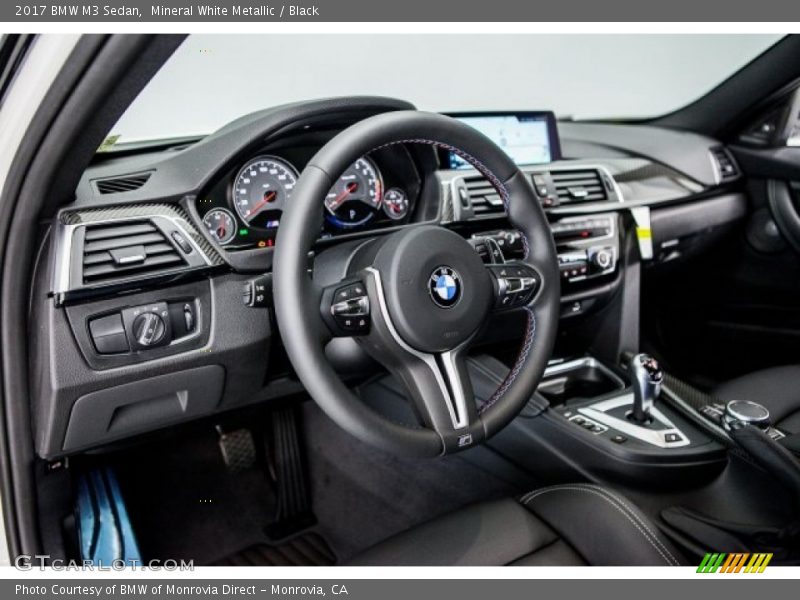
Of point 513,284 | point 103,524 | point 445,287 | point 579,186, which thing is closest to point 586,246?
point 579,186

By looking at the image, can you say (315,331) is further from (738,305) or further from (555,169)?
Answer: (738,305)

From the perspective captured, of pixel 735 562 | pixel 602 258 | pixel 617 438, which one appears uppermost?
pixel 602 258

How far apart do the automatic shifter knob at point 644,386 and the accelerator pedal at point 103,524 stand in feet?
3.83

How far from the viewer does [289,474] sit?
6.56 feet

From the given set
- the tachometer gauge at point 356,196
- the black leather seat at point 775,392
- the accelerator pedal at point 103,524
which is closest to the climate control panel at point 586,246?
the black leather seat at point 775,392

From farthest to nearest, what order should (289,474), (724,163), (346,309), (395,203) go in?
(724,163)
(289,474)
(395,203)
(346,309)

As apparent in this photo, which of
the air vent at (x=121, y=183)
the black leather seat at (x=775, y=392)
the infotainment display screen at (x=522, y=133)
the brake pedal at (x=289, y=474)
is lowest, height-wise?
the brake pedal at (x=289, y=474)

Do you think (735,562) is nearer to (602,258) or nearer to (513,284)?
(513,284)

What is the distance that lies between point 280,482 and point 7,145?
1.22 meters

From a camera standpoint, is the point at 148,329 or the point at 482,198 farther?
the point at 482,198

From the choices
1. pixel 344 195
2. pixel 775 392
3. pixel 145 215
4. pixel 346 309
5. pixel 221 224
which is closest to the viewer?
pixel 346 309

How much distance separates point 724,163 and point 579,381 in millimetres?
1000

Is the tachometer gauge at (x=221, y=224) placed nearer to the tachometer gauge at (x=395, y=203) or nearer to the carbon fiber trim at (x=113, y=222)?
the carbon fiber trim at (x=113, y=222)

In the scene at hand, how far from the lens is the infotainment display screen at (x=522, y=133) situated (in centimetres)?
186
